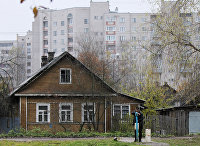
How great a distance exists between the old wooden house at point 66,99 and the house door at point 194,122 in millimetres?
5484

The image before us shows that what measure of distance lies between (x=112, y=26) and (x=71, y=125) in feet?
242

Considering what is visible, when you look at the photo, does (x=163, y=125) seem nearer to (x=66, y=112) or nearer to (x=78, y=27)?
(x=66, y=112)

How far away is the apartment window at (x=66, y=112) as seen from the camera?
3366 cm

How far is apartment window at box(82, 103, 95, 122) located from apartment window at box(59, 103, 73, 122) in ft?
3.76

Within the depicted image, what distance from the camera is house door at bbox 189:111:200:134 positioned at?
32.7 m

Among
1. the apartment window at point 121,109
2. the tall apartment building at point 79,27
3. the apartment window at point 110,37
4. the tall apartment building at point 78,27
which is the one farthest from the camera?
the apartment window at point 110,37

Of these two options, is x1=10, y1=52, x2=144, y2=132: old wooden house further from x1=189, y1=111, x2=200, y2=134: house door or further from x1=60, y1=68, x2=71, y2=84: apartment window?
x1=189, y1=111, x2=200, y2=134: house door

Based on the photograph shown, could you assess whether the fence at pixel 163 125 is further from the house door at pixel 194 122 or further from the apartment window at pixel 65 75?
the apartment window at pixel 65 75

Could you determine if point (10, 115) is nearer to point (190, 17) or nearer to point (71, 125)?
point (71, 125)

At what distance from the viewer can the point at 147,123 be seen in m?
Result: 29.9

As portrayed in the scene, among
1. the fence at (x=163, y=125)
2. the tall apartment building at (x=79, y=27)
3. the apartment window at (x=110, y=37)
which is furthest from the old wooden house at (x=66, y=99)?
the apartment window at (x=110, y=37)

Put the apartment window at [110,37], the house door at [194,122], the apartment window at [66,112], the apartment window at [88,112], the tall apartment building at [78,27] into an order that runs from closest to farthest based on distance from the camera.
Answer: the apartment window at [88,112]
the house door at [194,122]
the apartment window at [66,112]
the tall apartment building at [78,27]
the apartment window at [110,37]

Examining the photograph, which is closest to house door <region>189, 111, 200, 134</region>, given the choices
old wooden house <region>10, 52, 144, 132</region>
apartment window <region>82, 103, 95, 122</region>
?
old wooden house <region>10, 52, 144, 132</region>

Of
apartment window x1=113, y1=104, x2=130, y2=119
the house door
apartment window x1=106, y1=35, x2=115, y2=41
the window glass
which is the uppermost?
apartment window x1=106, y1=35, x2=115, y2=41
